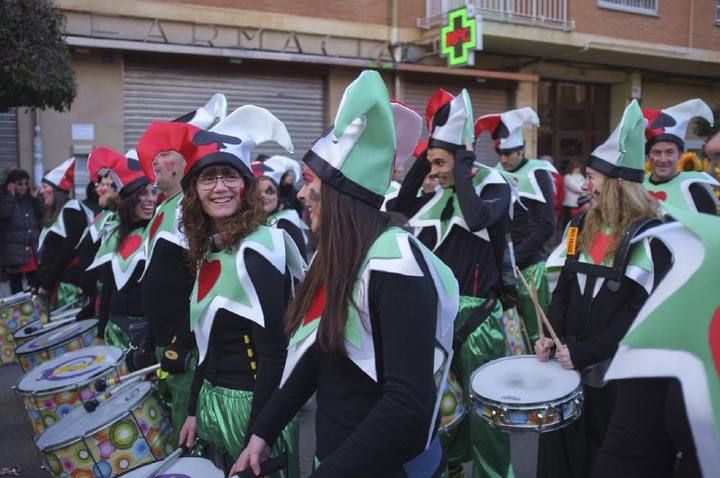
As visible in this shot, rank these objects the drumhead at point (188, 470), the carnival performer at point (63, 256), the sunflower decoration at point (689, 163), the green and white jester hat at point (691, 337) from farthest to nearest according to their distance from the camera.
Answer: the carnival performer at point (63, 256) < the sunflower decoration at point (689, 163) < the drumhead at point (188, 470) < the green and white jester hat at point (691, 337)

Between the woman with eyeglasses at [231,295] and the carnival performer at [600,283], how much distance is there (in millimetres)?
1247

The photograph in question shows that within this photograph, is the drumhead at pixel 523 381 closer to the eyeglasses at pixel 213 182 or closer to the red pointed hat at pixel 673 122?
the eyeglasses at pixel 213 182

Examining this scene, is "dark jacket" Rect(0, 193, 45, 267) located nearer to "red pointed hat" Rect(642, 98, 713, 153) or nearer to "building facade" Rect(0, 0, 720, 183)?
"building facade" Rect(0, 0, 720, 183)

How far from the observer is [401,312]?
5.73 feet

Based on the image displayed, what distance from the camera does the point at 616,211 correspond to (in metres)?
3.22

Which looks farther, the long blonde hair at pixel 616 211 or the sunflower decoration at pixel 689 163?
the sunflower decoration at pixel 689 163

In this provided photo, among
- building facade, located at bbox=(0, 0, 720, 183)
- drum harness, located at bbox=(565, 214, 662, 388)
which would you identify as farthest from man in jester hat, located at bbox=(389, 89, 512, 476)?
building facade, located at bbox=(0, 0, 720, 183)

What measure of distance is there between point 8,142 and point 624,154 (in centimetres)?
1036

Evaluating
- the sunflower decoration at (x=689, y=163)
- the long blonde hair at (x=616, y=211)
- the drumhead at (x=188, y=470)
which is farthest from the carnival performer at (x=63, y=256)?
the sunflower decoration at (x=689, y=163)

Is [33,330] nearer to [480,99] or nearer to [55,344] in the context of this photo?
[55,344]

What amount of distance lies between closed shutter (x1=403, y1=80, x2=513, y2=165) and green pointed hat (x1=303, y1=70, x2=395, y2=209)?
13406mm

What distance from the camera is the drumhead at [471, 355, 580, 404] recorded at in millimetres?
2908

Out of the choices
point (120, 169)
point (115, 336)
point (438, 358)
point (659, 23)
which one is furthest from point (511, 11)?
point (438, 358)

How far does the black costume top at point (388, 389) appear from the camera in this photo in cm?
171
